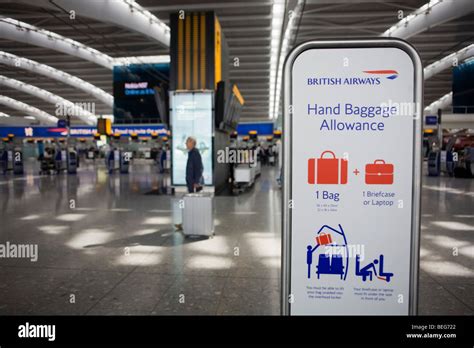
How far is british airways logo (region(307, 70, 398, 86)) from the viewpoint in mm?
2252

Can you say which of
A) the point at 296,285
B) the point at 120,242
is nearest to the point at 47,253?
the point at 120,242

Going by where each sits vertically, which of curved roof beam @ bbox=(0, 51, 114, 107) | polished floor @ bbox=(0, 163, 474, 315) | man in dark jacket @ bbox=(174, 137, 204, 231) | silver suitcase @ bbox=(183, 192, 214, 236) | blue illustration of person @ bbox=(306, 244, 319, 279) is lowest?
polished floor @ bbox=(0, 163, 474, 315)

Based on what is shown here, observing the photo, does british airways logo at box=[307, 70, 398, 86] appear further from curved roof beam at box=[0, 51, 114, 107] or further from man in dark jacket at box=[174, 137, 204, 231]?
curved roof beam at box=[0, 51, 114, 107]

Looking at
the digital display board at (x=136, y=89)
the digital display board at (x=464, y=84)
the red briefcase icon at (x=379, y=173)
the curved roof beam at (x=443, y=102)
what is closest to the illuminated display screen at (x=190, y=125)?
the red briefcase icon at (x=379, y=173)

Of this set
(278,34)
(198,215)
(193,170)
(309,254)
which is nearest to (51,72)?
(278,34)

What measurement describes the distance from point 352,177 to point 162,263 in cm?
337

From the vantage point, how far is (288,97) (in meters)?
2.29

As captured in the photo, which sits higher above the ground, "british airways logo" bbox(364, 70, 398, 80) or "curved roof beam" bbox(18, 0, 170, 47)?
"curved roof beam" bbox(18, 0, 170, 47)

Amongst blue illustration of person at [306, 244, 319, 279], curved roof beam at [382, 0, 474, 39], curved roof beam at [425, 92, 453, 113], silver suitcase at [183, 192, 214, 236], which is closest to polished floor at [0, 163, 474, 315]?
silver suitcase at [183, 192, 214, 236]

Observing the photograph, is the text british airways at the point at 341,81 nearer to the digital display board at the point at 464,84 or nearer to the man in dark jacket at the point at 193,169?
the man in dark jacket at the point at 193,169

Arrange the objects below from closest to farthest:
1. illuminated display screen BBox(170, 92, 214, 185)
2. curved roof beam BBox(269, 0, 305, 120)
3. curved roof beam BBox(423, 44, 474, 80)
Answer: illuminated display screen BBox(170, 92, 214, 185) → curved roof beam BBox(269, 0, 305, 120) → curved roof beam BBox(423, 44, 474, 80)

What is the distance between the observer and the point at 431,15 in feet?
60.9

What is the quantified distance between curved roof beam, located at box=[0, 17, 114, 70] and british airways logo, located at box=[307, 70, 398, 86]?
79.2 ft

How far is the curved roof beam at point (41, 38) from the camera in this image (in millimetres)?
23156
